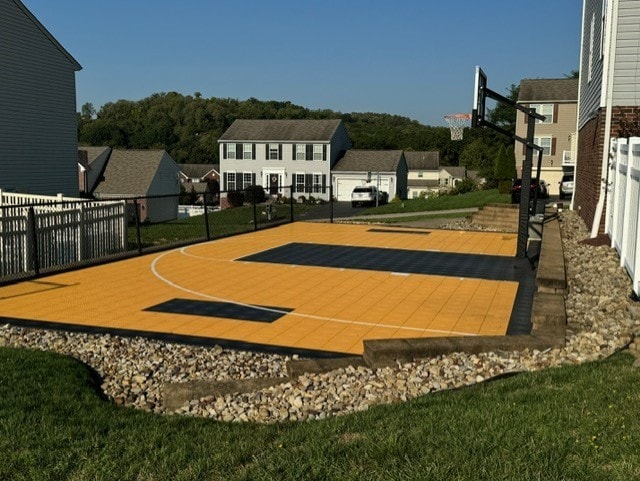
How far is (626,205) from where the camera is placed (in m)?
11.3

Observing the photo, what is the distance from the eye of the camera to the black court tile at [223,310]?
33.0ft

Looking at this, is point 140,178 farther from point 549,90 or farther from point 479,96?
point 479,96

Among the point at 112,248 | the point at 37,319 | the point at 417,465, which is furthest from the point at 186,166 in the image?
the point at 417,465

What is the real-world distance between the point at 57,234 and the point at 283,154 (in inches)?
2125

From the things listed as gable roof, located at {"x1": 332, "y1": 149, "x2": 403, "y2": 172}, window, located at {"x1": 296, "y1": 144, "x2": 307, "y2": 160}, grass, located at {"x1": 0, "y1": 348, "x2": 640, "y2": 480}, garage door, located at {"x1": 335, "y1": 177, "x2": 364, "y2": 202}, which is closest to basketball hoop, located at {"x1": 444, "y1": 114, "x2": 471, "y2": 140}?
gable roof, located at {"x1": 332, "y1": 149, "x2": 403, "y2": 172}

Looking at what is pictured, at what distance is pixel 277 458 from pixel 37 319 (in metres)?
6.64

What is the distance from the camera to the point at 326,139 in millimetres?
66562

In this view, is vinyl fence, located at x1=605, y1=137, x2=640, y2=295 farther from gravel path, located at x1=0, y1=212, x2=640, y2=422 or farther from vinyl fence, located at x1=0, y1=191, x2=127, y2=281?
vinyl fence, located at x1=0, y1=191, x2=127, y2=281

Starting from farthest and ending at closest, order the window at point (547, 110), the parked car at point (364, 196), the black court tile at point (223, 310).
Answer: the window at point (547, 110) → the parked car at point (364, 196) → the black court tile at point (223, 310)

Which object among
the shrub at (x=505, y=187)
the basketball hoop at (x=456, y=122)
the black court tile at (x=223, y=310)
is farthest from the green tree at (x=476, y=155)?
the black court tile at (x=223, y=310)

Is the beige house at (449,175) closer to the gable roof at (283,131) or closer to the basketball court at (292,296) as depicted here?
the gable roof at (283,131)

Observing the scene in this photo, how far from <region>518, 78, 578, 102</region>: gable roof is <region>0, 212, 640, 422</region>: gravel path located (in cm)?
5247

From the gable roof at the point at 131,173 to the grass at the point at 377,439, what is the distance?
50867 millimetres

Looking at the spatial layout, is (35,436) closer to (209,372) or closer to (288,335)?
(209,372)
